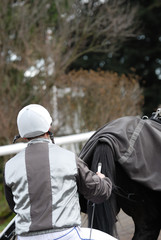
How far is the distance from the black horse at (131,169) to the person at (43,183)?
0.56m

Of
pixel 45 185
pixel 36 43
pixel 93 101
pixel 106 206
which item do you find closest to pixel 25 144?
pixel 106 206

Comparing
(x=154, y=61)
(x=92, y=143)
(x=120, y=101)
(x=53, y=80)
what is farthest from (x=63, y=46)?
(x=154, y=61)

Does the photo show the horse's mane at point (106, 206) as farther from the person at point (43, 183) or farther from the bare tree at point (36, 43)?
the bare tree at point (36, 43)

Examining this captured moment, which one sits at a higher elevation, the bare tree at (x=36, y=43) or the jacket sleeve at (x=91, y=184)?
the bare tree at (x=36, y=43)

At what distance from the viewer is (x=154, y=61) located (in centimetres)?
2233

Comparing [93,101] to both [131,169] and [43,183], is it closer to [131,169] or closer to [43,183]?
[131,169]

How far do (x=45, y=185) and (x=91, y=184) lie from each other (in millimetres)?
328

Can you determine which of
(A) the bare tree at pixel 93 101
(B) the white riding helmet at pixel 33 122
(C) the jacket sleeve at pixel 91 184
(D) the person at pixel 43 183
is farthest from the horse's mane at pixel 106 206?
(A) the bare tree at pixel 93 101

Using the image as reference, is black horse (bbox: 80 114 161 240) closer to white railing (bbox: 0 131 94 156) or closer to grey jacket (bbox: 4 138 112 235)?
grey jacket (bbox: 4 138 112 235)

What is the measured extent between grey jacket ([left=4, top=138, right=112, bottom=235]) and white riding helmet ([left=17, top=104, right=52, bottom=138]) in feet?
0.22

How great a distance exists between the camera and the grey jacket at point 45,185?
91.0 inches

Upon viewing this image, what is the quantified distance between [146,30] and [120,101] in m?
13.6

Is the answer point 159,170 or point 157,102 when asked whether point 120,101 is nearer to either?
point 159,170

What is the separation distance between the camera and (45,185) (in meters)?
2.32
